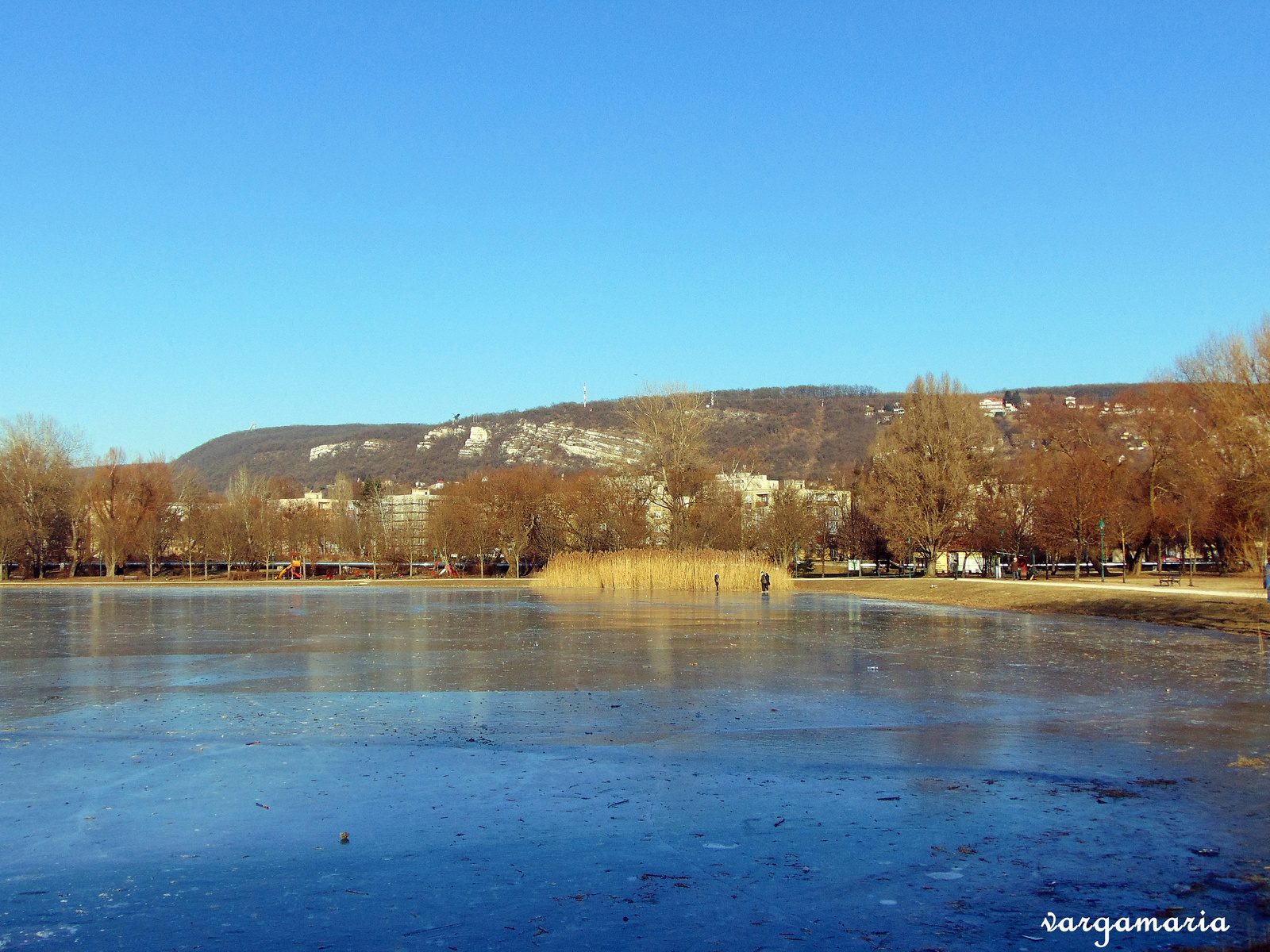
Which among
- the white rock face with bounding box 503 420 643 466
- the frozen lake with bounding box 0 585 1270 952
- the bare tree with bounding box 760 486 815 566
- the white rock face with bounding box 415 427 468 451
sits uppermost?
the white rock face with bounding box 415 427 468 451

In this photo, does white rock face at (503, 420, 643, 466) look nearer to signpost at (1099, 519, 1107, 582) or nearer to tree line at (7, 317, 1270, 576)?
tree line at (7, 317, 1270, 576)

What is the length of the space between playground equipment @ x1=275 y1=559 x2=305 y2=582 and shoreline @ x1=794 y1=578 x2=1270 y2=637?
130ft

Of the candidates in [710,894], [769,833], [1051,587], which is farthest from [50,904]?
[1051,587]

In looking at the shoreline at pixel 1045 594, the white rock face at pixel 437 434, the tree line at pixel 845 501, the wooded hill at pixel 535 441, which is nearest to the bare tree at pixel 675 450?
the tree line at pixel 845 501

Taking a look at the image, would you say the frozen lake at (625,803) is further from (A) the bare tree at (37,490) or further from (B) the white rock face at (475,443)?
(B) the white rock face at (475,443)

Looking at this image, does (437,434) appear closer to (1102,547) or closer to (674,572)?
(674,572)

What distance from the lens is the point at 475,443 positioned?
181625mm

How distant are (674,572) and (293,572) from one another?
123 ft

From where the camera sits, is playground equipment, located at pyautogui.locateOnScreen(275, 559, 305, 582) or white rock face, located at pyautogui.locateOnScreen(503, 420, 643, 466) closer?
playground equipment, located at pyautogui.locateOnScreen(275, 559, 305, 582)

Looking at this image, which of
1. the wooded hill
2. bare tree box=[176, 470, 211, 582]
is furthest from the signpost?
the wooded hill

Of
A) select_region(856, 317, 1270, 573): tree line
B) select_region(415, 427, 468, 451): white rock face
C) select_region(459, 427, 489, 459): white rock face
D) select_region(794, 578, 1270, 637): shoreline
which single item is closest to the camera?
select_region(794, 578, 1270, 637): shoreline

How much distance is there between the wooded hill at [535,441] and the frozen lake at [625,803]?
13156cm

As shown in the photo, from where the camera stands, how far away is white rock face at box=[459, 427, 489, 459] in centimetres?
17838

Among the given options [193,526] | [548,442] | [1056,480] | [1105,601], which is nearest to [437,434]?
[548,442]
